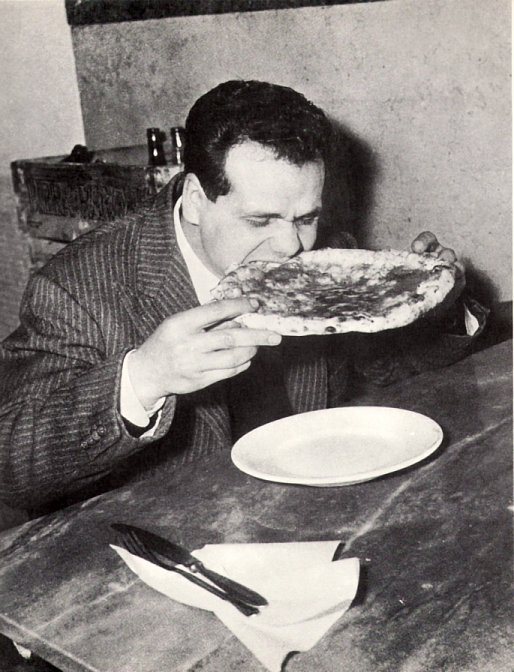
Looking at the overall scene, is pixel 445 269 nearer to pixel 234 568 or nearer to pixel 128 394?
pixel 128 394

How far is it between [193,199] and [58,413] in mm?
721

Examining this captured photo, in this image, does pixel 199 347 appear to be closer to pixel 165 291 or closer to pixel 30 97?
pixel 165 291

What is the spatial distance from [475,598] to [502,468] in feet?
1.55

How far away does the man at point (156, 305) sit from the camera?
170 cm

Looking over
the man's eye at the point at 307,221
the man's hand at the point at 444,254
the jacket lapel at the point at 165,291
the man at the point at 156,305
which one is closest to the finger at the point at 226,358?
the man at the point at 156,305

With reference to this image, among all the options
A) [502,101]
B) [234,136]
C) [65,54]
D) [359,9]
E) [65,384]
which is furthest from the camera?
[65,54]

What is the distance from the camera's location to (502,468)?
1.56m

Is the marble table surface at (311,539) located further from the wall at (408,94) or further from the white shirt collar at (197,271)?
the wall at (408,94)

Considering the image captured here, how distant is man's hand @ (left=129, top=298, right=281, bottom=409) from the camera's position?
1486mm

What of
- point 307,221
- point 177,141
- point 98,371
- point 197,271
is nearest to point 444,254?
point 307,221

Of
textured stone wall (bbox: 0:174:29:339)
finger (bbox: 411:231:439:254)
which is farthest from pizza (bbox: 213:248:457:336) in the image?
textured stone wall (bbox: 0:174:29:339)

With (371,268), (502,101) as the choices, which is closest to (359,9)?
(502,101)

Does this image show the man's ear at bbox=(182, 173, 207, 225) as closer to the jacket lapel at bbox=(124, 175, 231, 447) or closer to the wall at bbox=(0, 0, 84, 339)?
the jacket lapel at bbox=(124, 175, 231, 447)

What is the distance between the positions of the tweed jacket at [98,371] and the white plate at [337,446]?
0.72 ft
